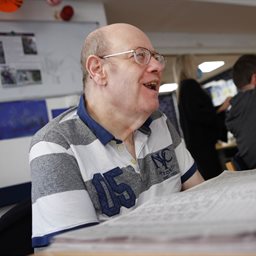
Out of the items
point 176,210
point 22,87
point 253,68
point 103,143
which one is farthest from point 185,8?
point 176,210

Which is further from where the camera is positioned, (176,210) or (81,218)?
(81,218)

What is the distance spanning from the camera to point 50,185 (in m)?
0.65

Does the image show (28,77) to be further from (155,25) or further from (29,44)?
(155,25)

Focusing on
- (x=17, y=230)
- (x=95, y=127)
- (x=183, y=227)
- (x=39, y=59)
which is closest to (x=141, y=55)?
(x=95, y=127)

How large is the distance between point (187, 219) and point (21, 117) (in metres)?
1.66

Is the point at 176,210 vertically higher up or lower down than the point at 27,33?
lower down

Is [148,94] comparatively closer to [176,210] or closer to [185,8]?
[176,210]

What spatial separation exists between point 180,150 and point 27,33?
4.45ft

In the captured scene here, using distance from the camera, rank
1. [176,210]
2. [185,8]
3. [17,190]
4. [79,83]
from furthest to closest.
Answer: [185,8] < [79,83] < [17,190] < [176,210]

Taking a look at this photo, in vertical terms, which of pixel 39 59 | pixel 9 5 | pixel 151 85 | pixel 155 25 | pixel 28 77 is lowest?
pixel 151 85

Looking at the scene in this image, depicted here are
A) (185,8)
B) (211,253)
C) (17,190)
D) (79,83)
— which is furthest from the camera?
(185,8)

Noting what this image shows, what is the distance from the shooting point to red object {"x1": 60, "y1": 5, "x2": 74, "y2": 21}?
2029mm

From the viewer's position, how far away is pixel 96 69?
0.93 metres

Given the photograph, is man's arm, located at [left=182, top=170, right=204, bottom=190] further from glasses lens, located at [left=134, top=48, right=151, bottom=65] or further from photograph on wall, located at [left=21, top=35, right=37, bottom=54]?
photograph on wall, located at [left=21, top=35, right=37, bottom=54]
